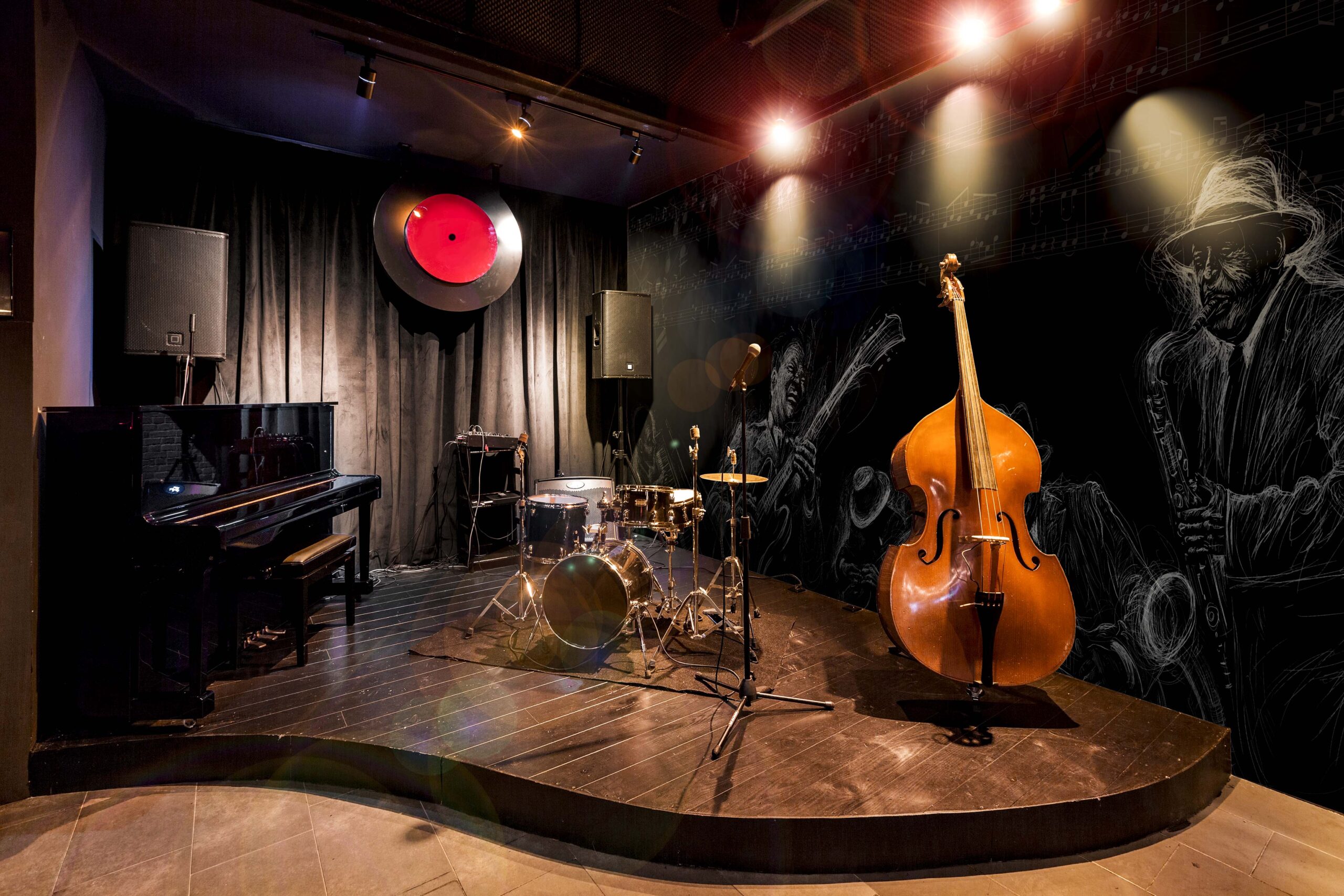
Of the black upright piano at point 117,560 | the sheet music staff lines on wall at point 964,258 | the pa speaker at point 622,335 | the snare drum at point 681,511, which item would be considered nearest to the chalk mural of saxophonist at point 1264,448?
the sheet music staff lines on wall at point 964,258

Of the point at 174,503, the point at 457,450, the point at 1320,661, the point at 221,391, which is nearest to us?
the point at 1320,661

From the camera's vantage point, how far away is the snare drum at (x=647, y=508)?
299 centimetres

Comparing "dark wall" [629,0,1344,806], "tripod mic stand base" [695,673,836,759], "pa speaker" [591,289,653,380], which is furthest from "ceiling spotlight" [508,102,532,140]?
"tripod mic stand base" [695,673,836,759]

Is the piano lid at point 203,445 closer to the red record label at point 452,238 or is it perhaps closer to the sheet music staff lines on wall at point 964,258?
the red record label at point 452,238

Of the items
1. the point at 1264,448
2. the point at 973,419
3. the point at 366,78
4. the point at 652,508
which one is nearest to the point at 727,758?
the point at 652,508

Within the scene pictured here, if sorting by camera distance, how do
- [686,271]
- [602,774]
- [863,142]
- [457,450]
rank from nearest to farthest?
1. [602,774]
2. [863,142]
3. [457,450]
4. [686,271]

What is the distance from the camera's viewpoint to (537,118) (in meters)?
4.02

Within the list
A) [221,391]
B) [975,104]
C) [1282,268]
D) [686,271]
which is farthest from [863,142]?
[221,391]

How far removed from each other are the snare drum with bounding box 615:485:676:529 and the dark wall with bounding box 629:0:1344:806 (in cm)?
134

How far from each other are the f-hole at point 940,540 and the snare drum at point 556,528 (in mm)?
1559

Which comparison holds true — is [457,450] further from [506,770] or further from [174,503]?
[506,770]

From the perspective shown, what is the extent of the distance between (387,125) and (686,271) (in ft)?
7.57

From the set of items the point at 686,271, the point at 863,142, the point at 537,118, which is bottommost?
the point at 686,271

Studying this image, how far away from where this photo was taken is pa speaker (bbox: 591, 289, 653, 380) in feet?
17.1
